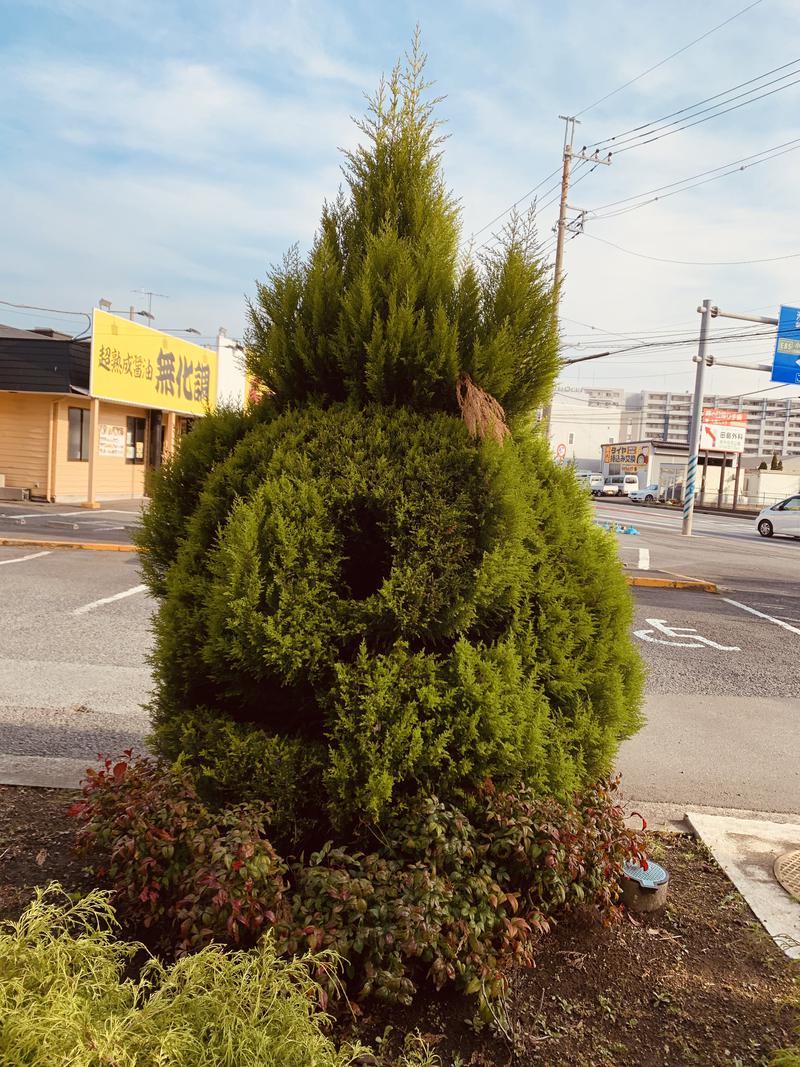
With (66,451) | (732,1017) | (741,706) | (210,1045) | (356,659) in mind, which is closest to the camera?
(210,1045)

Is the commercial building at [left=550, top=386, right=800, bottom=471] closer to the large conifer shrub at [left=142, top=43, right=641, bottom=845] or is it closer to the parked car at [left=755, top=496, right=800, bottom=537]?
the parked car at [left=755, top=496, right=800, bottom=537]

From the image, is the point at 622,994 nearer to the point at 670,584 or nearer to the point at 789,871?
the point at 789,871

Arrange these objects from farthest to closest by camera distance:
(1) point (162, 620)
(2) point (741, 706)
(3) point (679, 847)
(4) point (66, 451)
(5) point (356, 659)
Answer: (4) point (66, 451)
(2) point (741, 706)
(3) point (679, 847)
(1) point (162, 620)
(5) point (356, 659)

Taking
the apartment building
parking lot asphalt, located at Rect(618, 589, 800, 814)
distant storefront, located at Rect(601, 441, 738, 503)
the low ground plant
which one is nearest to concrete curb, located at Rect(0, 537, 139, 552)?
parking lot asphalt, located at Rect(618, 589, 800, 814)

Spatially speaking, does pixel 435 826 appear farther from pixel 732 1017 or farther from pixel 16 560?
pixel 16 560

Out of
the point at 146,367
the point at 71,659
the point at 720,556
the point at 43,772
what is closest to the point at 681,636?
the point at 71,659

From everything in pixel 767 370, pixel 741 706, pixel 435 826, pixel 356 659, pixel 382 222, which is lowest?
pixel 741 706

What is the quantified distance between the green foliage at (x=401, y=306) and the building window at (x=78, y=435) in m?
22.3

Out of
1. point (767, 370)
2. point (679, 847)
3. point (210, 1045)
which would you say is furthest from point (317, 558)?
point (767, 370)

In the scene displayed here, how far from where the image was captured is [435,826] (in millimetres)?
2371

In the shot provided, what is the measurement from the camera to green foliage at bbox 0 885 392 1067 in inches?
61.5

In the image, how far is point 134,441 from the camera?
87.0 feet

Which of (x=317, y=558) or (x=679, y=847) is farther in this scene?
(x=679, y=847)

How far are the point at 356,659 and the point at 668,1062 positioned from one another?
4.71 ft
